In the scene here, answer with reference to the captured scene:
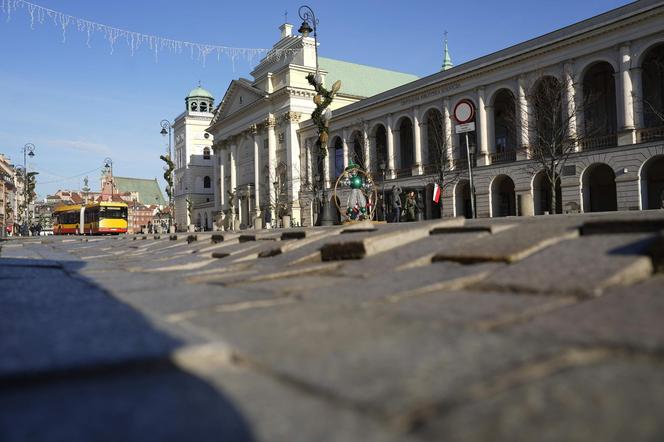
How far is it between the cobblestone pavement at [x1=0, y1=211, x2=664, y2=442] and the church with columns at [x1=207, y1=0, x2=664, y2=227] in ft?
43.2

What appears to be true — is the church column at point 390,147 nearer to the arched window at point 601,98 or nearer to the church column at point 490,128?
the church column at point 490,128

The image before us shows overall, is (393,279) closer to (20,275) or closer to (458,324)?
(458,324)

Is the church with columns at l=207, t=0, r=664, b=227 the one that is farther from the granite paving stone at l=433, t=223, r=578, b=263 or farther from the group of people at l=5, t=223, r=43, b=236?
the group of people at l=5, t=223, r=43, b=236

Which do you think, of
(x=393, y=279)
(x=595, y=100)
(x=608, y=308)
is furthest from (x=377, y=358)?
(x=595, y=100)

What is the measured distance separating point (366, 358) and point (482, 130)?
34.4 metres

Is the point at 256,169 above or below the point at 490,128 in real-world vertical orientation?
above

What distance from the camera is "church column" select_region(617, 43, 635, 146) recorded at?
2650cm

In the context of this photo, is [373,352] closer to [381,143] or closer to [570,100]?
[570,100]

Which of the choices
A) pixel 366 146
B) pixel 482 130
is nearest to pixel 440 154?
pixel 482 130

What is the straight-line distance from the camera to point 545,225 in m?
5.09

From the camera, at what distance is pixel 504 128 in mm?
36188

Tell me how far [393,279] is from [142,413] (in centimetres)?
251

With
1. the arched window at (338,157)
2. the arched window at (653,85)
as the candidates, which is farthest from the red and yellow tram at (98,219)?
the arched window at (653,85)

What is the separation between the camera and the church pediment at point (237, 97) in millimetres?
57694
